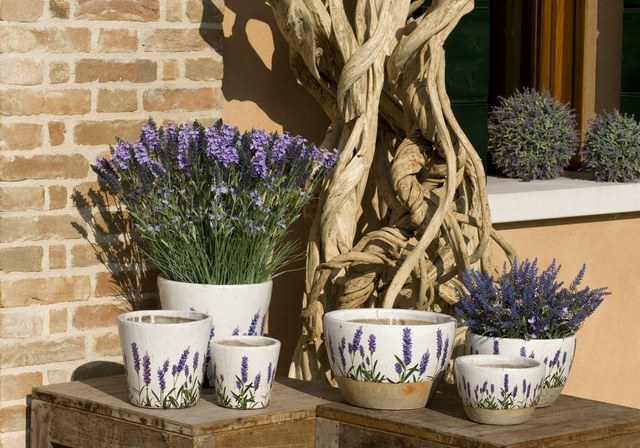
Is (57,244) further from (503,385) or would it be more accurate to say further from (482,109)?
(482,109)

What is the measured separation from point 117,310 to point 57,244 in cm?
24

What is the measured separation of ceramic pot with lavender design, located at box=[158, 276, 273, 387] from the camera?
122 inches

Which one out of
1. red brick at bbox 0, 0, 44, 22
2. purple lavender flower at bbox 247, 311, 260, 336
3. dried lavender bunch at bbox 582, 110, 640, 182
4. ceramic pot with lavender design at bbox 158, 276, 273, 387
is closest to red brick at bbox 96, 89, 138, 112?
red brick at bbox 0, 0, 44, 22

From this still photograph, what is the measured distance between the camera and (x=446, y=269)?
3568 millimetres

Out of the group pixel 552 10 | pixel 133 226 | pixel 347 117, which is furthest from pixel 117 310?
pixel 552 10

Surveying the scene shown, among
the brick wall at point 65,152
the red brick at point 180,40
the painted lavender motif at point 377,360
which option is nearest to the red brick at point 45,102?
the brick wall at point 65,152

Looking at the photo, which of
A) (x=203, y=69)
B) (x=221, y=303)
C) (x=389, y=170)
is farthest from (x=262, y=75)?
(x=221, y=303)

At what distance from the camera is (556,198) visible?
4.31 meters

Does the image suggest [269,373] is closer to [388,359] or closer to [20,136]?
[388,359]

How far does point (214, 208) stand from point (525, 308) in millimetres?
714

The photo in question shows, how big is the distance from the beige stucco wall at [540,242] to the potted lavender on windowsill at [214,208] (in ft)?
1.71

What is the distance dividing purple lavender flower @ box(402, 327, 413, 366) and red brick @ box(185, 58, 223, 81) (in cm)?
101

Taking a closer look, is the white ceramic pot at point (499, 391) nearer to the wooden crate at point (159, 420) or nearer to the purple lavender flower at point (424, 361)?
the purple lavender flower at point (424, 361)

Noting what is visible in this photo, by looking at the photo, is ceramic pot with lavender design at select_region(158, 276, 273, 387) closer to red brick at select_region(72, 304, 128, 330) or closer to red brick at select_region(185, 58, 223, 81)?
red brick at select_region(72, 304, 128, 330)
